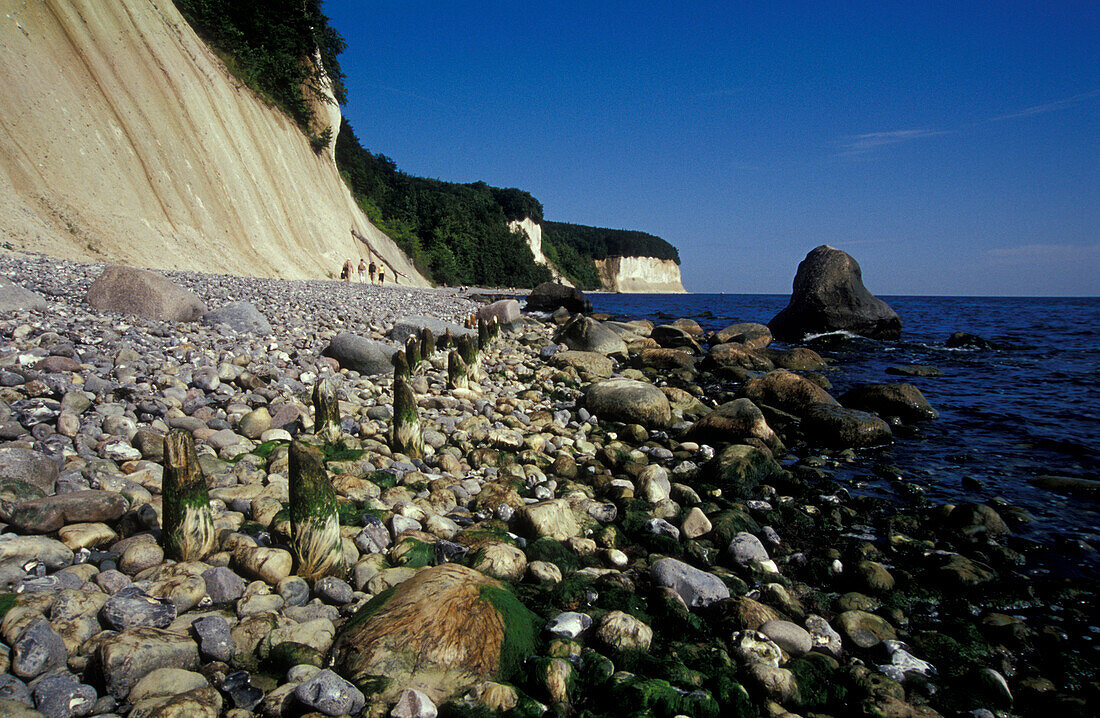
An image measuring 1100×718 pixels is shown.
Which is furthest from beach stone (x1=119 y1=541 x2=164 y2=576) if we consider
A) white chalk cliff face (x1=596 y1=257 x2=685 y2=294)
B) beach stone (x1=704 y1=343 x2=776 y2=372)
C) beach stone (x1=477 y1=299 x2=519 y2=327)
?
white chalk cliff face (x1=596 y1=257 x2=685 y2=294)

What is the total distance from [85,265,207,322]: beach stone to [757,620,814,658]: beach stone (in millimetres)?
8925

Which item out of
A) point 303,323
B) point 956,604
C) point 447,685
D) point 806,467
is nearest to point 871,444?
point 806,467

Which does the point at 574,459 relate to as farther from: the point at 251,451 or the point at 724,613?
the point at 251,451

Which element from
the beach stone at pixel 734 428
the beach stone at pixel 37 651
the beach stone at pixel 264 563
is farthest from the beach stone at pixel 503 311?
the beach stone at pixel 37 651

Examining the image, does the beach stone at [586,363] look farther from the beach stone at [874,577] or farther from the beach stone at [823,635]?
the beach stone at [823,635]

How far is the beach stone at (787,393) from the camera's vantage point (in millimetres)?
Answer: 9219

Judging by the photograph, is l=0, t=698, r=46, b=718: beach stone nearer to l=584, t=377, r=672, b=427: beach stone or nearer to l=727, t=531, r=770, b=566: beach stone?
l=727, t=531, r=770, b=566: beach stone

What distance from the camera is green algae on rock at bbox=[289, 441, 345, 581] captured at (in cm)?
329

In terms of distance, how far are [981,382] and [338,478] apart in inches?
565

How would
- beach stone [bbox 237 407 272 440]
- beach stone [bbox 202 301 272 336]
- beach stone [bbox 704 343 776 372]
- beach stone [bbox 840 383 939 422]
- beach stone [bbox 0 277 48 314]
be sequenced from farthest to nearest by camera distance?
beach stone [bbox 704 343 776 372]
beach stone [bbox 840 383 939 422]
beach stone [bbox 202 301 272 336]
beach stone [bbox 0 277 48 314]
beach stone [bbox 237 407 272 440]

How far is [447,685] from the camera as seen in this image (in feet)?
8.25

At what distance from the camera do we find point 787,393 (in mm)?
9531

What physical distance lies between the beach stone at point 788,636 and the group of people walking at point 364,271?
27.5 m

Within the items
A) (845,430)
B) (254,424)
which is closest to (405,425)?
(254,424)
